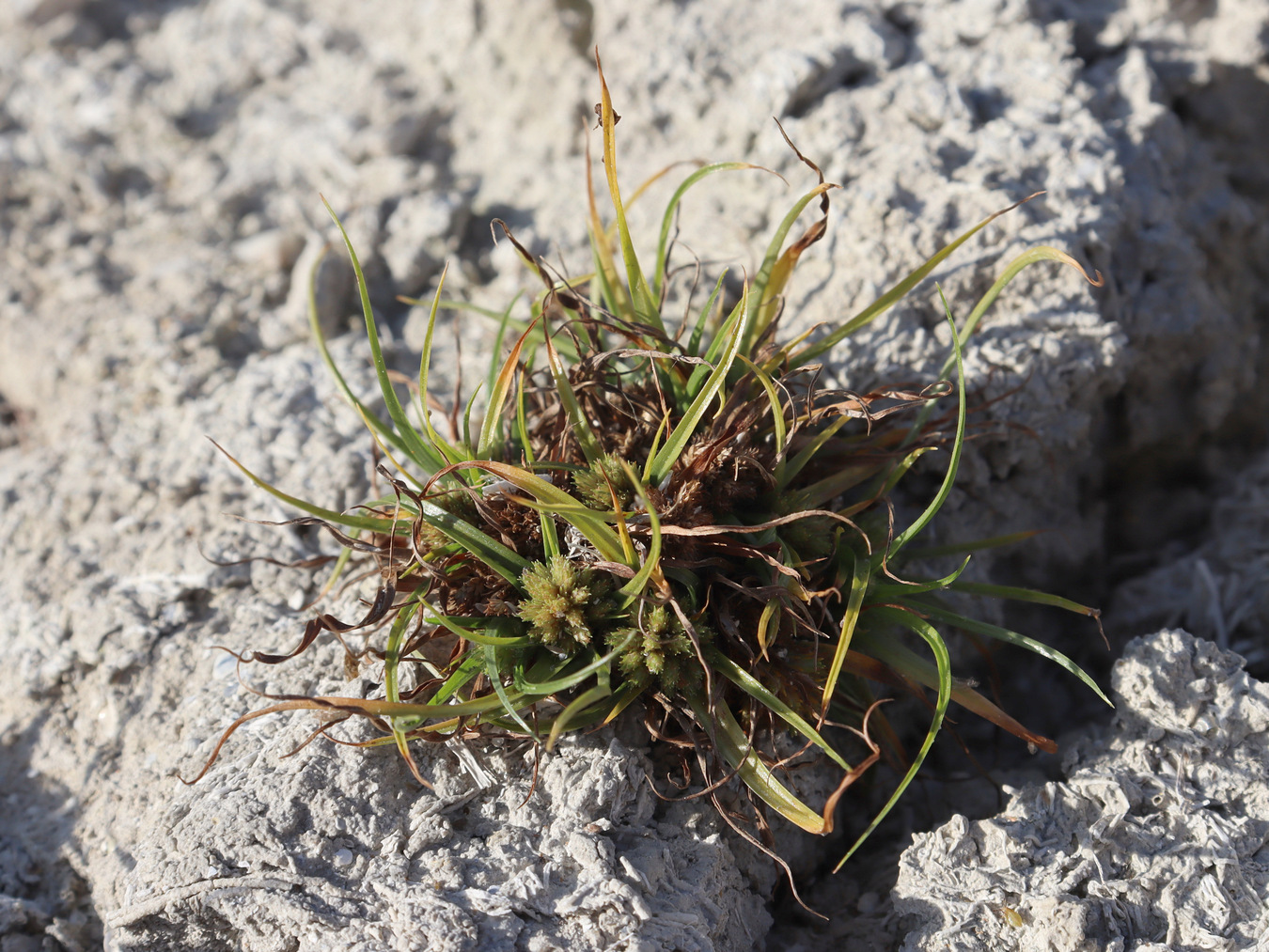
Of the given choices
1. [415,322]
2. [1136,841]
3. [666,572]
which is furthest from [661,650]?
[415,322]

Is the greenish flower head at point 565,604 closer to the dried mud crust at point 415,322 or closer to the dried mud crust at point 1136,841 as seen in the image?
the dried mud crust at point 415,322

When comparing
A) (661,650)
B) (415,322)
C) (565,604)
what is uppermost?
(415,322)

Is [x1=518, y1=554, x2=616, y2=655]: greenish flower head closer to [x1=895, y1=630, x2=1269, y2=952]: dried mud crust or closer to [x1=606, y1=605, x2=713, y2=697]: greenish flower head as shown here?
[x1=606, y1=605, x2=713, y2=697]: greenish flower head

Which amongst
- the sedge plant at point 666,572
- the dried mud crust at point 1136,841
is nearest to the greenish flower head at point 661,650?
the sedge plant at point 666,572

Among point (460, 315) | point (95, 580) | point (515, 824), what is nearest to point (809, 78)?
point (460, 315)

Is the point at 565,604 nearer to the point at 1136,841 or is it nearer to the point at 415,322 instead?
the point at 1136,841

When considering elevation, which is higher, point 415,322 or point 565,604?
point 415,322

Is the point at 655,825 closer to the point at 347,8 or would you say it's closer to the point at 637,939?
the point at 637,939
